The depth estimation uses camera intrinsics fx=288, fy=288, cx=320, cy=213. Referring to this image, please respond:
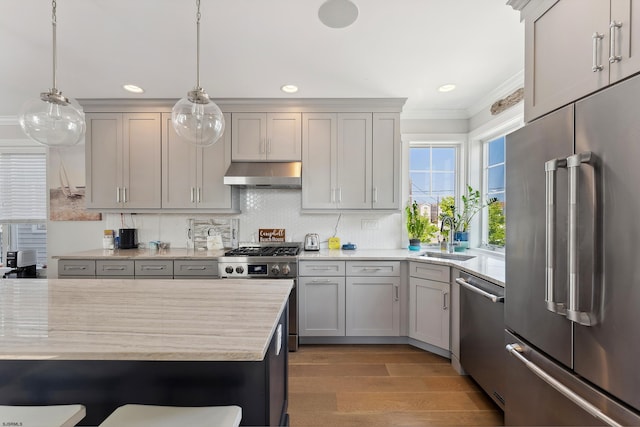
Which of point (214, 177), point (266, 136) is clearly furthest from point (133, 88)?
point (266, 136)

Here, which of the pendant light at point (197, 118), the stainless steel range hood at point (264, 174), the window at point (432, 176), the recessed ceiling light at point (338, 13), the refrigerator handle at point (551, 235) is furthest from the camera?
the window at point (432, 176)

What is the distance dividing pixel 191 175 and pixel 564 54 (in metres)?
3.13

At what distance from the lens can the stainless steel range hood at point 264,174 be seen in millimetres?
2955

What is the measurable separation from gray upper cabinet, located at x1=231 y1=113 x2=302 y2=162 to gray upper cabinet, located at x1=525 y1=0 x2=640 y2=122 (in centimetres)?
214

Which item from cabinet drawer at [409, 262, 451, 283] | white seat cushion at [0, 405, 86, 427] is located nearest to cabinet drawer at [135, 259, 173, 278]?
white seat cushion at [0, 405, 86, 427]

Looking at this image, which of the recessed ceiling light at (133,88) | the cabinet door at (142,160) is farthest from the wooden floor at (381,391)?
the recessed ceiling light at (133,88)

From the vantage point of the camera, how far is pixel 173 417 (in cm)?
88

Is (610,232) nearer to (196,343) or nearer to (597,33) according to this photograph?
(597,33)

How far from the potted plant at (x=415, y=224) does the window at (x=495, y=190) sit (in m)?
0.65

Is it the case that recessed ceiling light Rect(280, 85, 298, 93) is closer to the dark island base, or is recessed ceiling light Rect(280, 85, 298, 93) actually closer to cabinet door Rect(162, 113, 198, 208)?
cabinet door Rect(162, 113, 198, 208)

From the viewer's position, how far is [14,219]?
3.56 metres

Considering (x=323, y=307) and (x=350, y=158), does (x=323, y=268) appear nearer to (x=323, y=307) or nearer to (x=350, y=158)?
(x=323, y=307)

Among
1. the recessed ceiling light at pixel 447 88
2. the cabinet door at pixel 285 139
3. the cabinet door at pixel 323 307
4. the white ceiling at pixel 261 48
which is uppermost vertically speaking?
the recessed ceiling light at pixel 447 88

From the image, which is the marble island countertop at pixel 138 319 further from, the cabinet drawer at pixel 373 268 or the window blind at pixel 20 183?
the window blind at pixel 20 183
